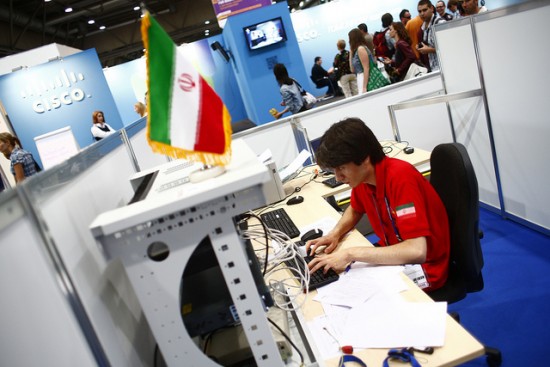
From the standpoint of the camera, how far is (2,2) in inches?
329

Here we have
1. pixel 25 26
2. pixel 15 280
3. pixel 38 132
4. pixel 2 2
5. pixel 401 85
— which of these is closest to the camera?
pixel 15 280

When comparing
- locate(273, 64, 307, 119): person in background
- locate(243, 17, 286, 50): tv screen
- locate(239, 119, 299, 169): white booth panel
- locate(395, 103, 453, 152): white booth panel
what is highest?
locate(243, 17, 286, 50): tv screen

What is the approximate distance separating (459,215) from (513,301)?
98 cm

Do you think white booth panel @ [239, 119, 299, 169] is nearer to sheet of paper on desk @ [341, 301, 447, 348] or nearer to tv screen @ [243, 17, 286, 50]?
sheet of paper on desk @ [341, 301, 447, 348]

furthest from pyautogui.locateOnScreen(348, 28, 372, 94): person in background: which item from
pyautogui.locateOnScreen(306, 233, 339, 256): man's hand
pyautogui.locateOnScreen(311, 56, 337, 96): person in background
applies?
pyautogui.locateOnScreen(311, 56, 337, 96): person in background

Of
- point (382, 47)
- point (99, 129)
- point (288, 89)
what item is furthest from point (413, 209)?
point (99, 129)

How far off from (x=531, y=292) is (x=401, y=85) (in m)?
1.95

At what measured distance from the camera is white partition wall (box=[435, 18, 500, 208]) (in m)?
2.74

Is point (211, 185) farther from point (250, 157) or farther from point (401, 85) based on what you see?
point (401, 85)

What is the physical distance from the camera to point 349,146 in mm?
1462

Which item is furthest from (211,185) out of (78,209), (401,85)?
(401,85)

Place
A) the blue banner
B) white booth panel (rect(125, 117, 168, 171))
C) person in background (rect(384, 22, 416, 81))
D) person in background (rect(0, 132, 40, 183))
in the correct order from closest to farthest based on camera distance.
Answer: white booth panel (rect(125, 117, 168, 171))
person in background (rect(0, 132, 40, 183))
person in background (rect(384, 22, 416, 81))
the blue banner

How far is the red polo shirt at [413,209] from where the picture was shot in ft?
4.53

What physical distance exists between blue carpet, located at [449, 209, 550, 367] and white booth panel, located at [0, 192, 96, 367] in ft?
5.92
